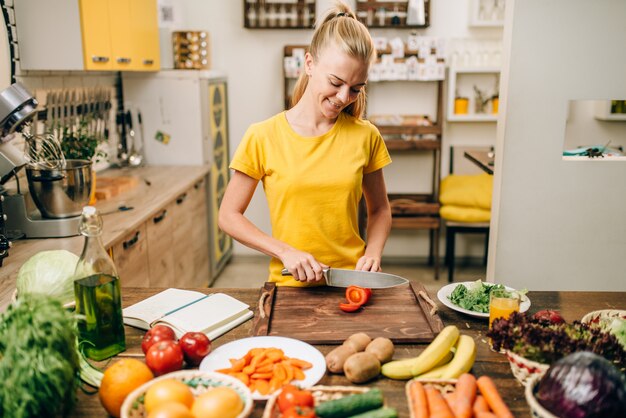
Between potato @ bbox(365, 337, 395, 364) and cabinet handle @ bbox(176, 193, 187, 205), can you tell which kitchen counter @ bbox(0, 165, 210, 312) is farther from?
potato @ bbox(365, 337, 395, 364)

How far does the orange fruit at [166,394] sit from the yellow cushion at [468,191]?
143 inches

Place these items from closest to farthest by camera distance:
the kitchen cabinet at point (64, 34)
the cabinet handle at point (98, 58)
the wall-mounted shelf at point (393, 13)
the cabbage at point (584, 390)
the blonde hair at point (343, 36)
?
the cabbage at point (584, 390), the blonde hair at point (343, 36), the kitchen cabinet at point (64, 34), the cabinet handle at point (98, 58), the wall-mounted shelf at point (393, 13)

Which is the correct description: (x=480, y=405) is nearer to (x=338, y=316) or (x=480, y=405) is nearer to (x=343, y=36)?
(x=338, y=316)

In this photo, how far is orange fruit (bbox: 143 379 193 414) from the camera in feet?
3.32

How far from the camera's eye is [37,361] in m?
1.00

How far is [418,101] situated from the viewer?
478 centimetres

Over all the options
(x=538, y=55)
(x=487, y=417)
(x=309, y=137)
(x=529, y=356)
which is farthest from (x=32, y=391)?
(x=538, y=55)

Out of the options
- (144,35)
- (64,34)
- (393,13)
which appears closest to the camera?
(64,34)

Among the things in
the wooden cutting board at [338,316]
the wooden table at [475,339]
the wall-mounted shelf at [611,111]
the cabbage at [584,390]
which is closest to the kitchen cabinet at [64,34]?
the wooden table at [475,339]

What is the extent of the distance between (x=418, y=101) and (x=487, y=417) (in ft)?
→ 13.2

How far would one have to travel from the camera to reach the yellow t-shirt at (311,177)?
1795mm

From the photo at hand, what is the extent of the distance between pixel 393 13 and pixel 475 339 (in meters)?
3.62

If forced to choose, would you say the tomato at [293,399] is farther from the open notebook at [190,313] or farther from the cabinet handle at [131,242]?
the cabinet handle at [131,242]

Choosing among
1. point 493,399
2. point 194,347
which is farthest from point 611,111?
point 194,347
